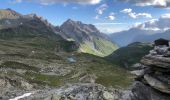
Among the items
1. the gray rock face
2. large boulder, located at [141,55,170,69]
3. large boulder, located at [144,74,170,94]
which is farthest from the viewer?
the gray rock face

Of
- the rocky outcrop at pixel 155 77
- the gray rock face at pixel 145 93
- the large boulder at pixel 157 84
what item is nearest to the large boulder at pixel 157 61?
the rocky outcrop at pixel 155 77

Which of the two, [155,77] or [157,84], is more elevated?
[155,77]

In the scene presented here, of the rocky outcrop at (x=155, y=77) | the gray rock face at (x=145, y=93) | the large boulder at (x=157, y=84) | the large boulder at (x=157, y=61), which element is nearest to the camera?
the large boulder at (x=157, y=61)

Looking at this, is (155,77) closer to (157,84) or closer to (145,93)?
(157,84)

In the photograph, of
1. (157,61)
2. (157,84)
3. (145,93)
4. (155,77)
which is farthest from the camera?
(145,93)

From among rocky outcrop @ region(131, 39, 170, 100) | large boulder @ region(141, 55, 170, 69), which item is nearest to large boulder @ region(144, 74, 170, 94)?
rocky outcrop @ region(131, 39, 170, 100)

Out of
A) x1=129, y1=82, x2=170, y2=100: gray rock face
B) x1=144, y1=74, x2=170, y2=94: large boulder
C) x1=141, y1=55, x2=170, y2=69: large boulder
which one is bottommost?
x1=129, y1=82, x2=170, y2=100: gray rock face

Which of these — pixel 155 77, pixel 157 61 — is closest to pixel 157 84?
pixel 155 77

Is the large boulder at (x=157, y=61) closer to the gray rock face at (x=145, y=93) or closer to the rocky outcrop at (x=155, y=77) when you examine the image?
the rocky outcrop at (x=155, y=77)

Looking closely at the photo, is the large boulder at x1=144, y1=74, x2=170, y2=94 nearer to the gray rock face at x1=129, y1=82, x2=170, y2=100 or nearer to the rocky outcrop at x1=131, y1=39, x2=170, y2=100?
the rocky outcrop at x1=131, y1=39, x2=170, y2=100

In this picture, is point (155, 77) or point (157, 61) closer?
point (157, 61)

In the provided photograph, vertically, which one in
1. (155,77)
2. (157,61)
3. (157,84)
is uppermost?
(157,61)
